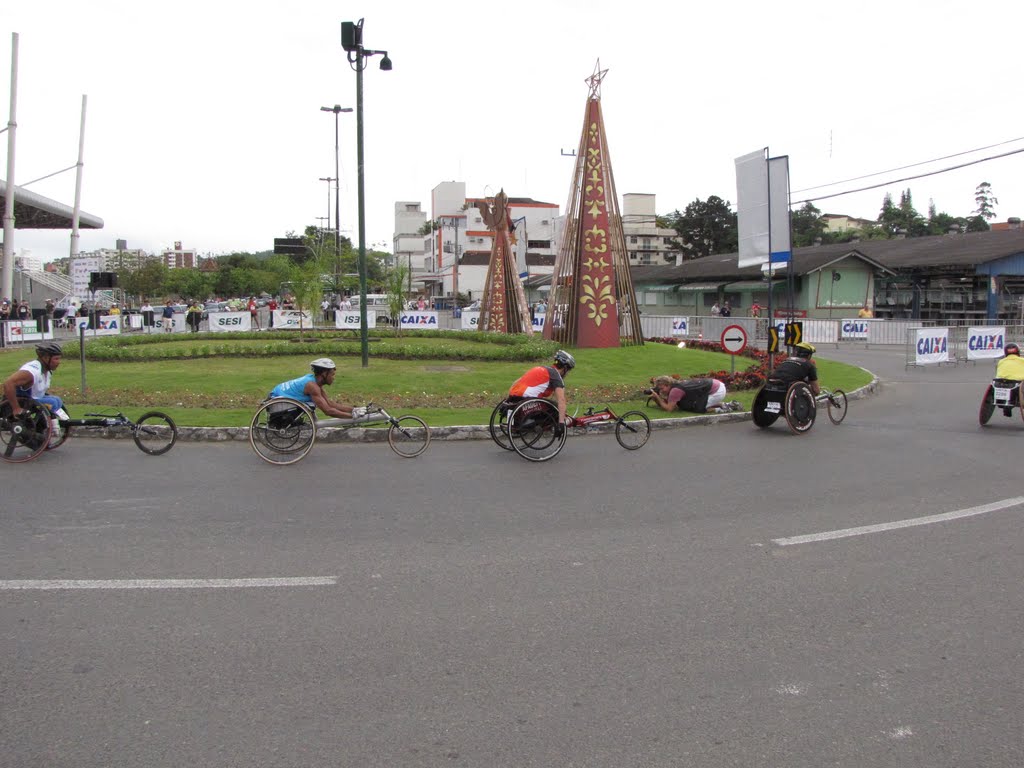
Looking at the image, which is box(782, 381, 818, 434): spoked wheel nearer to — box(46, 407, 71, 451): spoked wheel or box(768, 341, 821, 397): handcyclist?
box(768, 341, 821, 397): handcyclist

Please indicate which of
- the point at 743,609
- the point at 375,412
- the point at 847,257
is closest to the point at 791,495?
the point at 743,609

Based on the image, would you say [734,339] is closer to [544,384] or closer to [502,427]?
[544,384]

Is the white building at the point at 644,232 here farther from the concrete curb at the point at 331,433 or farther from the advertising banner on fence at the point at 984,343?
the concrete curb at the point at 331,433

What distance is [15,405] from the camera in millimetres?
9641

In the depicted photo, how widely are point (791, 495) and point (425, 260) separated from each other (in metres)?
113

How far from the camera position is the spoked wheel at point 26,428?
9.74 metres

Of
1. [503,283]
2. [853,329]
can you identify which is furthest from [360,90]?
[853,329]

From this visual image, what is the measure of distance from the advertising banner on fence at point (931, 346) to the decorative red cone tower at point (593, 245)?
8.46 meters

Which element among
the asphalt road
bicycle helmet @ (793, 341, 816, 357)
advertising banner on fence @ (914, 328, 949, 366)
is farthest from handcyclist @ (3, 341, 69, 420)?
advertising banner on fence @ (914, 328, 949, 366)

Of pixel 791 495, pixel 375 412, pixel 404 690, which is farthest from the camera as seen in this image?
pixel 375 412

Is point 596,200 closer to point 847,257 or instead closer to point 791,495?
point 791,495

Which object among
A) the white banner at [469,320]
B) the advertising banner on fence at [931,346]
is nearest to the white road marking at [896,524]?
the advertising banner on fence at [931,346]

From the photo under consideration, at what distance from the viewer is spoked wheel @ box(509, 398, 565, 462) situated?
33.5 feet

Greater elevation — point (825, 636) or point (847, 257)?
point (847, 257)
